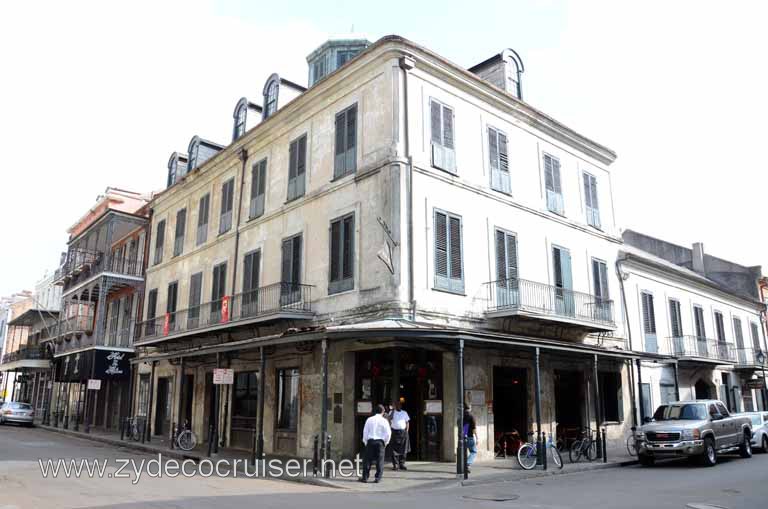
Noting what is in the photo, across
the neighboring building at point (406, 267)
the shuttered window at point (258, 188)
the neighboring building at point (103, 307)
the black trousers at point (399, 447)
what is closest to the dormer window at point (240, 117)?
the neighboring building at point (406, 267)

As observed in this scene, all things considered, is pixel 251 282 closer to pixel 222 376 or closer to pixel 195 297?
pixel 222 376

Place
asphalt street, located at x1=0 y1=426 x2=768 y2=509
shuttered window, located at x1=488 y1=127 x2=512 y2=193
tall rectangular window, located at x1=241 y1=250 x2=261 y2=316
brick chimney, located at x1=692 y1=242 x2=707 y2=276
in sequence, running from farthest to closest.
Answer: brick chimney, located at x1=692 y1=242 x2=707 y2=276 → tall rectangular window, located at x1=241 y1=250 x2=261 y2=316 → shuttered window, located at x1=488 y1=127 x2=512 y2=193 → asphalt street, located at x1=0 y1=426 x2=768 y2=509

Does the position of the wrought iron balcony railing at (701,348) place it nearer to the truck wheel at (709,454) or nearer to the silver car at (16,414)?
the truck wheel at (709,454)

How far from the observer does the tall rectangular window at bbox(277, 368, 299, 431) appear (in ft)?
57.0

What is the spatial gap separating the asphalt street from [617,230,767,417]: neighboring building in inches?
325

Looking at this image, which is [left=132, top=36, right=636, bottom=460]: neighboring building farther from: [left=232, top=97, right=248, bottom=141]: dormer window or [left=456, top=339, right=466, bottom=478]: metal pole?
[left=232, top=97, right=248, bottom=141]: dormer window

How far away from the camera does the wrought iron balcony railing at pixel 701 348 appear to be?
25.1 meters

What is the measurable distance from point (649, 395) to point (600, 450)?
299 inches

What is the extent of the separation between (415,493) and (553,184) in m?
12.4

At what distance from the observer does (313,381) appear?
16.5 meters

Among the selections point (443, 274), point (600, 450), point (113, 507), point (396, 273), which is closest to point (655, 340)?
point (600, 450)

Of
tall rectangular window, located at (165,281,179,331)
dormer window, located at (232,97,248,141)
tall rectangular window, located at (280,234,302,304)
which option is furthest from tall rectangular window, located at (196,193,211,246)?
tall rectangular window, located at (280,234,302,304)

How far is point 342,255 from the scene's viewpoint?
16.5 metres

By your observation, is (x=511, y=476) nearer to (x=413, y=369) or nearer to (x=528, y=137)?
(x=413, y=369)
